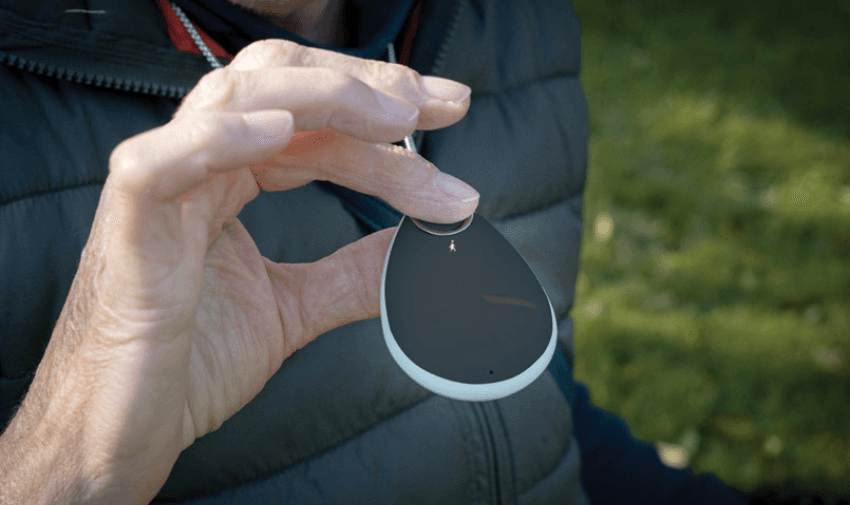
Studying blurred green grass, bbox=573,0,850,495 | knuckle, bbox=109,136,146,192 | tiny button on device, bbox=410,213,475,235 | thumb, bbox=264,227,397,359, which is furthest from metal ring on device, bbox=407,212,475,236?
blurred green grass, bbox=573,0,850,495

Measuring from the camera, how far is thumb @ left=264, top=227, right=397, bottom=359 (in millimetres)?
1077

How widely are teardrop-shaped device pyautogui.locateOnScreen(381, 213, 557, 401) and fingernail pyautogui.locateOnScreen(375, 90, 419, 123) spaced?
234 millimetres

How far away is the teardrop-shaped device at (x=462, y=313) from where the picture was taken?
92 centimetres

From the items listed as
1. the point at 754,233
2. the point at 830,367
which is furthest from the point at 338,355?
the point at 754,233

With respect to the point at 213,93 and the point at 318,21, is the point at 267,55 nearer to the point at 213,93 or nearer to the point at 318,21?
the point at 213,93

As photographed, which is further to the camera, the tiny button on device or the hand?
the tiny button on device

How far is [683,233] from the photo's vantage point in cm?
304

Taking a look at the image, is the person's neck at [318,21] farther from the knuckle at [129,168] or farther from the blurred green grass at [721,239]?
the blurred green grass at [721,239]

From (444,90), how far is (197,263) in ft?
1.22

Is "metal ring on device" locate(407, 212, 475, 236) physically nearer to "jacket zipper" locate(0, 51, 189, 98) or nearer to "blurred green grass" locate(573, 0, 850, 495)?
"jacket zipper" locate(0, 51, 189, 98)

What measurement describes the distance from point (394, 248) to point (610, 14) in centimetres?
396

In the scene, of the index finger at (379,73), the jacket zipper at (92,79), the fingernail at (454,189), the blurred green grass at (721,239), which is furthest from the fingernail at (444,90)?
the blurred green grass at (721,239)

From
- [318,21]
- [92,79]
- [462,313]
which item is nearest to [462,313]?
[462,313]

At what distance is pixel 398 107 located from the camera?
807 mm
